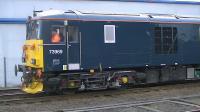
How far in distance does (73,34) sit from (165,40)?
179 inches

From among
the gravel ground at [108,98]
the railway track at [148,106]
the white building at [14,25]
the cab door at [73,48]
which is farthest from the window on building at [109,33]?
the white building at [14,25]

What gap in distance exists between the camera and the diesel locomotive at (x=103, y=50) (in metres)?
16.4

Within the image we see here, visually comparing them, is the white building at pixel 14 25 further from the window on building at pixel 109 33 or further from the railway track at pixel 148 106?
the railway track at pixel 148 106

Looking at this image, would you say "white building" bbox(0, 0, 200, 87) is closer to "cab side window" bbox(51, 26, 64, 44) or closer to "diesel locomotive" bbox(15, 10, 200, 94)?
"diesel locomotive" bbox(15, 10, 200, 94)

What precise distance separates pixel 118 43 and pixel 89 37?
1.36 metres

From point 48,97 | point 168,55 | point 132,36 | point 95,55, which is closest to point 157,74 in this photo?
point 168,55

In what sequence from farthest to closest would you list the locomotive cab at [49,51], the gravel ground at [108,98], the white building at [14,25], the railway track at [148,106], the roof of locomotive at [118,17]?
1. the white building at [14,25]
2. the roof of locomotive at [118,17]
3. the locomotive cab at [49,51]
4. the gravel ground at [108,98]
5. the railway track at [148,106]

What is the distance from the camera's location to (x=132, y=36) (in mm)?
18453

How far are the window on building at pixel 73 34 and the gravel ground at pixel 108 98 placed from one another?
2.02 meters

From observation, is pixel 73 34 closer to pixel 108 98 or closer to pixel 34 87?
pixel 34 87

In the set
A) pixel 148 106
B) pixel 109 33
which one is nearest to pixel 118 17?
pixel 109 33

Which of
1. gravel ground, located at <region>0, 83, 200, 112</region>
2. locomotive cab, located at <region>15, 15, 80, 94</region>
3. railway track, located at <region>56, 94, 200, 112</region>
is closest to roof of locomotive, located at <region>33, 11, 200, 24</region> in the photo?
locomotive cab, located at <region>15, 15, 80, 94</region>

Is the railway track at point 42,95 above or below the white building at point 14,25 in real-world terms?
below

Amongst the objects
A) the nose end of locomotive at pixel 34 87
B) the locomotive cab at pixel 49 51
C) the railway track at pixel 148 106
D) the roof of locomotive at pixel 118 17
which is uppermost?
the roof of locomotive at pixel 118 17
